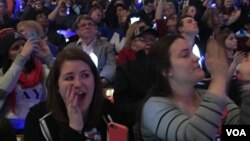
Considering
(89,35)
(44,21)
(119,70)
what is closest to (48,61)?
(119,70)

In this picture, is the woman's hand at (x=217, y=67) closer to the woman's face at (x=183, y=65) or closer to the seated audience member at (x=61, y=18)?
the woman's face at (x=183, y=65)

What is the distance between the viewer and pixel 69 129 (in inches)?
83.3

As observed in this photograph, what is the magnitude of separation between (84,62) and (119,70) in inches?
61.3

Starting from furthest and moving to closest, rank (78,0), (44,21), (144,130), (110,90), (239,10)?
(78,0)
(239,10)
(44,21)
(110,90)
(144,130)

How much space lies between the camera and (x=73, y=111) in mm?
2107

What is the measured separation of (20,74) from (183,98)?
1.76 meters

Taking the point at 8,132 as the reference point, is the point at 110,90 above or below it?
Answer: below

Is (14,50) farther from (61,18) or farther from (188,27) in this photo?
(61,18)

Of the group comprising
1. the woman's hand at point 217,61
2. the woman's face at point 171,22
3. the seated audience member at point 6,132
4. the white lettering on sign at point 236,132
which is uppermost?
the woman's hand at point 217,61

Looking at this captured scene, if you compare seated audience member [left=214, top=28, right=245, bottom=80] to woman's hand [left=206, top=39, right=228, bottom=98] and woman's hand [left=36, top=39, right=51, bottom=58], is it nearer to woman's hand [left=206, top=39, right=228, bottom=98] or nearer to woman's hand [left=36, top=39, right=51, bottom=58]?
woman's hand [left=206, top=39, right=228, bottom=98]

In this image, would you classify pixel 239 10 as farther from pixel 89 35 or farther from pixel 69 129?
pixel 69 129

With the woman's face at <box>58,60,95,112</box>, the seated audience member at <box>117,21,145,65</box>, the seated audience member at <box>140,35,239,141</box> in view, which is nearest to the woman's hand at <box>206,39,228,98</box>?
the seated audience member at <box>140,35,239,141</box>

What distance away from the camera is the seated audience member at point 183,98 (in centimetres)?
184

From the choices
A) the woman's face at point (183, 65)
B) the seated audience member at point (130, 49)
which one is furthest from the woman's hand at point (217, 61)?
the seated audience member at point (130, 49)
